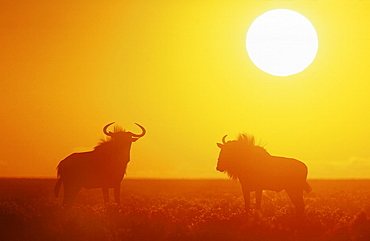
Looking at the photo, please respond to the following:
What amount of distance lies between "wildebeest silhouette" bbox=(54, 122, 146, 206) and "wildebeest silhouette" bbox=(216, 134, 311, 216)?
3722 mm

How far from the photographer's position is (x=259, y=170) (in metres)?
18.4

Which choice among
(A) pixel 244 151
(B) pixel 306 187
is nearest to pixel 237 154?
(A) pixel 244 151

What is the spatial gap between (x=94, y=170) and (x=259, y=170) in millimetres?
6028

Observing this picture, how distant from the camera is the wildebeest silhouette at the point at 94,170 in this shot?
765 inches

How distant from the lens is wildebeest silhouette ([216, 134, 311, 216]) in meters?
17.9

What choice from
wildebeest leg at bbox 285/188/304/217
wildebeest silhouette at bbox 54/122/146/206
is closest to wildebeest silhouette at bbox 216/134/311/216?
wildebeest leg at bbox 285/188/304/217

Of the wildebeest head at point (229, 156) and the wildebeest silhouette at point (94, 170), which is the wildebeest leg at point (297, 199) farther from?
the wildebeest silhouette at point (94, 170)

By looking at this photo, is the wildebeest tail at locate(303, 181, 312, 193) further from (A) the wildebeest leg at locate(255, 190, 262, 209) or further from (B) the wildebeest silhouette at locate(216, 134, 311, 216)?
(A) the wildebeest leg at locate(255, 190, 262, 209)

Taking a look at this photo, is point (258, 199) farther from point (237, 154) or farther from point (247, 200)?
point (237, 154)

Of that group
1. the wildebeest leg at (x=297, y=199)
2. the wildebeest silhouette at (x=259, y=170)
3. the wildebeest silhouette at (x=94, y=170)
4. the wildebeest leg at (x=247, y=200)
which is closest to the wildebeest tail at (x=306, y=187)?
the wildebeest silhouette at (x=259, y=170)

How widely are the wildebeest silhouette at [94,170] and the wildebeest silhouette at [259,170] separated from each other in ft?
12.2

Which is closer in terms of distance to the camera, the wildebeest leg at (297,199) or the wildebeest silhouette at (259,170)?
the wildebeest leg at (297,199)

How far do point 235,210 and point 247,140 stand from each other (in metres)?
2.71

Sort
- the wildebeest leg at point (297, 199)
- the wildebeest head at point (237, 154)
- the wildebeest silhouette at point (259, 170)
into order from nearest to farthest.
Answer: the wildebeest leg at point (297, 199) < the wildebeest silhouette at point (259, 170) < the wildebeest head at point (237, 154)
